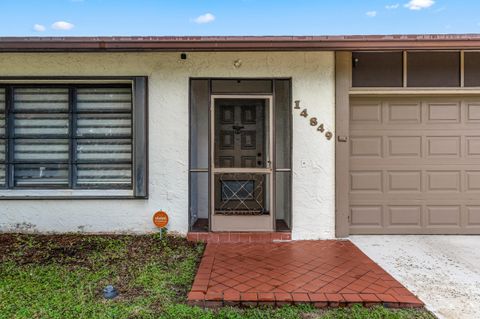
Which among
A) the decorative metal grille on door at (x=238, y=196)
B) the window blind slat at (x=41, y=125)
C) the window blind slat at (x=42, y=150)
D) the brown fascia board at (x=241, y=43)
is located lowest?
the decorative metal grille on door at (x=238, y=196)

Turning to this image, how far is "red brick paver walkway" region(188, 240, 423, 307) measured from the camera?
2.86 m

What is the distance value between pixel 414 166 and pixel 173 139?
375cm

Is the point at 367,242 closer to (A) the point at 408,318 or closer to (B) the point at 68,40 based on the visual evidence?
(A) the point at 408,318

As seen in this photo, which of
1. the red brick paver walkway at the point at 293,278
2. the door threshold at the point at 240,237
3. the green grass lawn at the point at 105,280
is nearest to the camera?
the green grass lawn at the point at 105,280

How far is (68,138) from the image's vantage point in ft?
16.3

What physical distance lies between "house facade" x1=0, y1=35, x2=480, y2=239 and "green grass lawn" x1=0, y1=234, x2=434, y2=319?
0.46m

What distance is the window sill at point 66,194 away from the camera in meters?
4.79

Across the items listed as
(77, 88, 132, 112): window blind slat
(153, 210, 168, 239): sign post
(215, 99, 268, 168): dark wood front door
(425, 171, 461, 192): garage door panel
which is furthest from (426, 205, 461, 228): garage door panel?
(77, 88, 132, 112): window blind slat

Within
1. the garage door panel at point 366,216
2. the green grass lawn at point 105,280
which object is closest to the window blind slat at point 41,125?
the green grass lawn at point 105,280

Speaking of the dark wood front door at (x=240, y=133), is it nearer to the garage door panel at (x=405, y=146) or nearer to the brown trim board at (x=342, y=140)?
the brown trim board at (x=342, y=140)

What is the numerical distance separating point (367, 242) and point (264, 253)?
5.30 feet

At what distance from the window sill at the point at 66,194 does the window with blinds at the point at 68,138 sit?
105 mm

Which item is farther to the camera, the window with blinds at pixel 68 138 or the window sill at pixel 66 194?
the window with blinds at pixel 68 138

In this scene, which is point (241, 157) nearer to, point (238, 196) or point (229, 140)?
point (229, 140)
